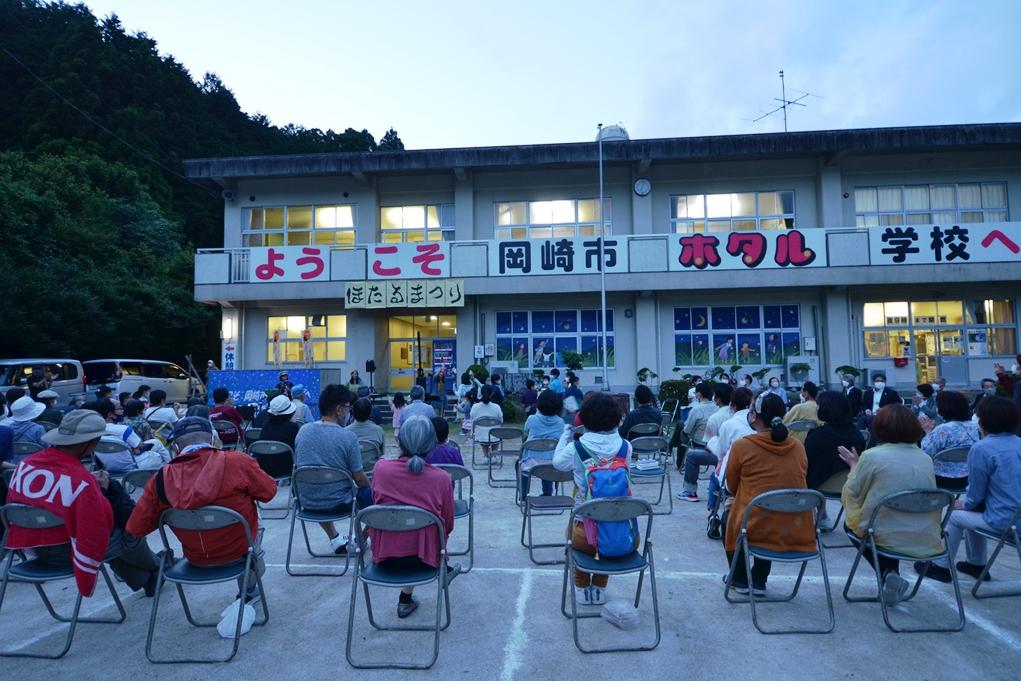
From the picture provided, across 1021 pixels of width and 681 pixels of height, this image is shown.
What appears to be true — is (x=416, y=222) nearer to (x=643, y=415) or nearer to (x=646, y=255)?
(x=646, y=255)

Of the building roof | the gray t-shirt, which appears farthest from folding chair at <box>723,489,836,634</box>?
the building roof

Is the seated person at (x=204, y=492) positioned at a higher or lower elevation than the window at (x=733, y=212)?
lower

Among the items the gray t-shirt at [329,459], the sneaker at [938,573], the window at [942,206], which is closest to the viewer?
the sneaker at [938,573]

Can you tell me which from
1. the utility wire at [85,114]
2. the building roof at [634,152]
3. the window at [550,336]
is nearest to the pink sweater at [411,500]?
the window at [550,336]

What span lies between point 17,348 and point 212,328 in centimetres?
1042

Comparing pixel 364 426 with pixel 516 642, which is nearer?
pixel 516 642

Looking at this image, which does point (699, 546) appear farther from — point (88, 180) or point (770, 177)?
point (88, 180)

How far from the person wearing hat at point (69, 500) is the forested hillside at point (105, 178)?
18.4 meters

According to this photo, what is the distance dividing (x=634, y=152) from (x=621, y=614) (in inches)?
581

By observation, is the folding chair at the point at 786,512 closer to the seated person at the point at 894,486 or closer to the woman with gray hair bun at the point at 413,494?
the seated person at the point at 894,486

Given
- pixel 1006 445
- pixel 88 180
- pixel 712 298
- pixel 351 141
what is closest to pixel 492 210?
pixel 712 298

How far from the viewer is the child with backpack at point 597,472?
11.0 feet

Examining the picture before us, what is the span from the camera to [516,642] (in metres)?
3.28

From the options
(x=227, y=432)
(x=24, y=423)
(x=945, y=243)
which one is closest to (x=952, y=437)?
(x=227, y=432)
